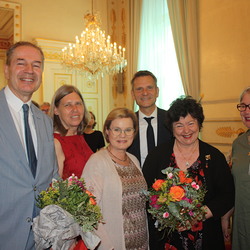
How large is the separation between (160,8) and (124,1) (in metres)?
1.71

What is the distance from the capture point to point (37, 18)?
7391 millimetres

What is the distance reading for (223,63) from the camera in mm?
5434

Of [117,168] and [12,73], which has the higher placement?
[12,73]

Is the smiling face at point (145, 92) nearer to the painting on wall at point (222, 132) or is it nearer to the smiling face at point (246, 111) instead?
the smiling face at point (246, 111)

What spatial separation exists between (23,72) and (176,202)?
147 cm

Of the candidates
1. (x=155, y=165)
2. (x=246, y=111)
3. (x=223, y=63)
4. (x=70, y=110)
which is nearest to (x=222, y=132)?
(x=223, y=63)

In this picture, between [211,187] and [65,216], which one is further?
[211,187]

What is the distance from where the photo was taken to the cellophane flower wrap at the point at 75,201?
1613 millimetres

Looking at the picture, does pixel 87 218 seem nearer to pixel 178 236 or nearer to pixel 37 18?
pixel 178 236

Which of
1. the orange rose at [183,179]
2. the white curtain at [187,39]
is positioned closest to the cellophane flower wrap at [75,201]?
the orange rose at [183,179]

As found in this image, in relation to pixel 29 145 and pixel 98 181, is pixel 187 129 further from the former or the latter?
pixel 29 145

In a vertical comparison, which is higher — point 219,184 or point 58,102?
point 58,102

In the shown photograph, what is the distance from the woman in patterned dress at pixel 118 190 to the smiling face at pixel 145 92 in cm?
85

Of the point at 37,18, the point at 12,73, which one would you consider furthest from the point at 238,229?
the point at 37,18
